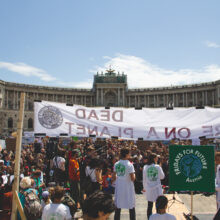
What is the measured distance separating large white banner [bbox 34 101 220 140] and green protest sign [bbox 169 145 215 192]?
37 centimetres

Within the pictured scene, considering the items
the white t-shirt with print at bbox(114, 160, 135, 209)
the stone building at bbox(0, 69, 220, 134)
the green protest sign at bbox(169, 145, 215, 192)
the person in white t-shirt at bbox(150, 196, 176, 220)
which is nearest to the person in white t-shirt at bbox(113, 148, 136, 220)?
the white t-shirt with print at bbox(114, 160, 135, 209)

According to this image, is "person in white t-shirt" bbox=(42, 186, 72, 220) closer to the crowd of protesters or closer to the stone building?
the crowd of protesters

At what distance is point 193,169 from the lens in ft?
18.2

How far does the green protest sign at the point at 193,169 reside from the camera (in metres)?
5.48

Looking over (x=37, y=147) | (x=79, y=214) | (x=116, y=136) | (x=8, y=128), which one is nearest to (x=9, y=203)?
(x=79, y=214)

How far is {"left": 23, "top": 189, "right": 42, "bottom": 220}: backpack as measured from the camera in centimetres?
511

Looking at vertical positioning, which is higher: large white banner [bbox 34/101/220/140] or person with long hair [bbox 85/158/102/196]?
large white banner [bbox 34/101/220/140]

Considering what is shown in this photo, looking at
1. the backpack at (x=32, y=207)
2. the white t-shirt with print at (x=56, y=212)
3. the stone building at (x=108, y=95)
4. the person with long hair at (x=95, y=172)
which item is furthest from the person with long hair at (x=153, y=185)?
the stone building at (x=108, y=95)

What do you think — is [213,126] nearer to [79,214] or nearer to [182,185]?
[182,185]

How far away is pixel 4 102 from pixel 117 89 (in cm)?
3892

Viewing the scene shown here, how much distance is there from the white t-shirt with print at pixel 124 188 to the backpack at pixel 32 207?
1875 millimetres

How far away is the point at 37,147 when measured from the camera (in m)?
16.8

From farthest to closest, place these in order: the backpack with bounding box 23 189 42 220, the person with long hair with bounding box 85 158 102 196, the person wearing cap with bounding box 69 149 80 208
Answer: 1. the person wearing cap with bounding box 69 149 80 208
2. the person with long hair with bounding box 85 158 102 196
3. the backpack with bounding box 23 189 42 220

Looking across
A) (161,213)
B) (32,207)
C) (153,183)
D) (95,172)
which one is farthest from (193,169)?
(32,207)
